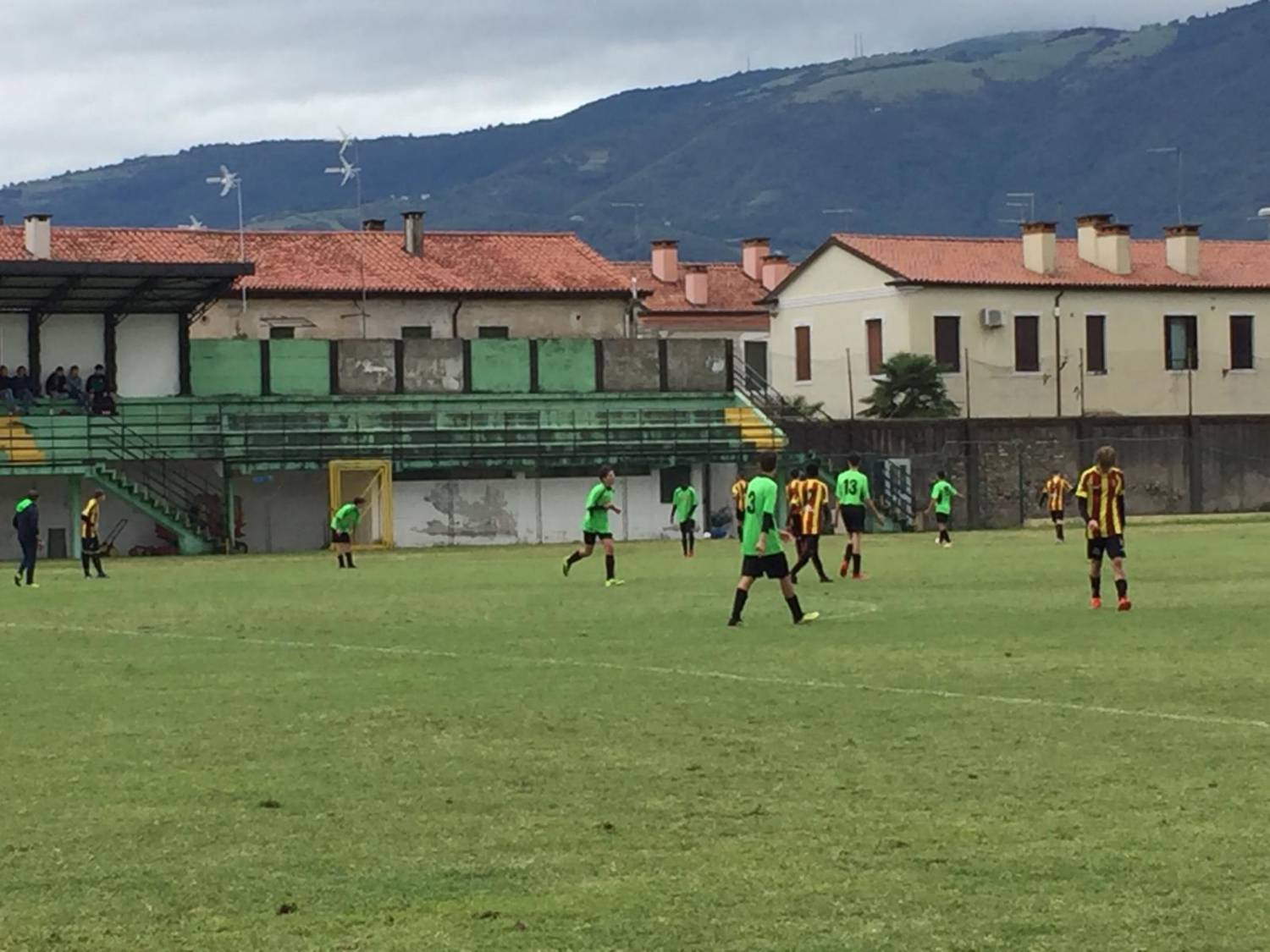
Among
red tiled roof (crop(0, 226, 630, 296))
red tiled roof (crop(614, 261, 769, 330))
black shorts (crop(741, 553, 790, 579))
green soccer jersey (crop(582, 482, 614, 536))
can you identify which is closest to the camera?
black shorts (crop(741, 553, 790, 579))

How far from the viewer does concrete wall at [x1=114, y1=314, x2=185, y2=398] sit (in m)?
61.9

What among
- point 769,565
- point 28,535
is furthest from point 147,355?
point 769,565

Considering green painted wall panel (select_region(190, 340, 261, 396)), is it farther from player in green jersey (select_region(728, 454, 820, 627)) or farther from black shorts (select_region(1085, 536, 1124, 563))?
player in green jersey (select_region(728, 454, 820, 627))

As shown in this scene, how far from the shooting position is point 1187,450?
6944 centimetres

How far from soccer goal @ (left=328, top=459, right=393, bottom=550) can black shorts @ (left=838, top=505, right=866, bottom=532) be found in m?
23.3

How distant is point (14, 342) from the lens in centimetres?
6125

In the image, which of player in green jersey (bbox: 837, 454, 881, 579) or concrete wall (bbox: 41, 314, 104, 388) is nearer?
player in green jersey (bbox: 837, 454, 881, 579)

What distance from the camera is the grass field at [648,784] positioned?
973cm

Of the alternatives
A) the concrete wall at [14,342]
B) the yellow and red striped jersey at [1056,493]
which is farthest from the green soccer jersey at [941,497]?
the concrete wall at [14,342]

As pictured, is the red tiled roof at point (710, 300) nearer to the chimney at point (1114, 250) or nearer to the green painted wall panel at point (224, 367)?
the chimney at point (1114, 250)

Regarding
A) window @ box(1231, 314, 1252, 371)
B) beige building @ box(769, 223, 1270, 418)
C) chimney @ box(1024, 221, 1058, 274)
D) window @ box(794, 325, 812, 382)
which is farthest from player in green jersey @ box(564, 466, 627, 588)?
window @ box(1231, 314, 1252, 371)

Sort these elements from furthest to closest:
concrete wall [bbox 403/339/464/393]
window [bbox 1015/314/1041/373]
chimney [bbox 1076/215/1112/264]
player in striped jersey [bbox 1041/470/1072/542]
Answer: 1. chimney [bbox 1076/215/1112/264]
2. window [bbox 1015/314/1041/373]
3. concrete wall [bbox 403/339/464/393]
4. player in striped jersey [bbox 1041/470/1072/542]

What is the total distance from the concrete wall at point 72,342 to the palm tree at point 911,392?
76.4 feet

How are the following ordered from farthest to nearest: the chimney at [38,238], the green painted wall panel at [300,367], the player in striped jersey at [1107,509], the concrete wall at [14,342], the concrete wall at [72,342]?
the chimney at [38,238] < the green painted wall panel at [300,367] < the concrete wall at [72,342] < the concrete wall at [14,342] < the player in striped jersey at [1107,509]
